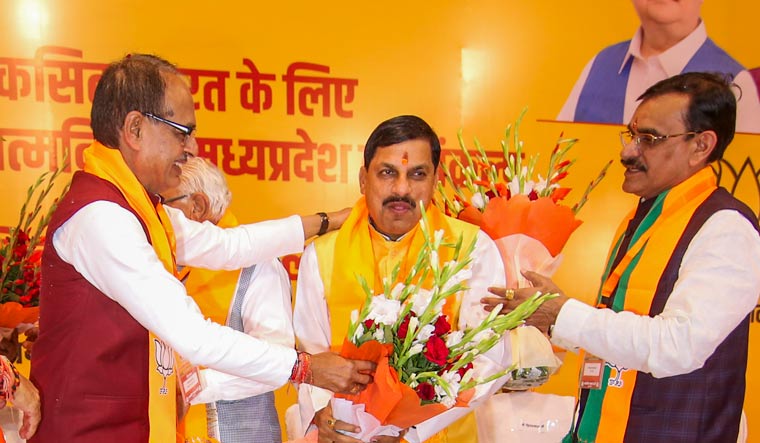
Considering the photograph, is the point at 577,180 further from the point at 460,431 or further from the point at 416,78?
the point at 460,431

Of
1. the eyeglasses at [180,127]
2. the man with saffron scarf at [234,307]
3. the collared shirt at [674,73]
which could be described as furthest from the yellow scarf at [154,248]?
the collared shirt at [674,73]

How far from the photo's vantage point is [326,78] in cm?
418

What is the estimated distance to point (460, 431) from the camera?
234 centimetres

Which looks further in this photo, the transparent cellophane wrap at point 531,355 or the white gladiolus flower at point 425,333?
the transparent cellophane wrap at point 531,355

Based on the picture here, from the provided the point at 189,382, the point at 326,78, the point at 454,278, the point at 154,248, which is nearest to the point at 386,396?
the point at 454,278

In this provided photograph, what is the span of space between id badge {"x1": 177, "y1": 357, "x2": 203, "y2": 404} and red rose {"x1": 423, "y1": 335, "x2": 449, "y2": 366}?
0.65m

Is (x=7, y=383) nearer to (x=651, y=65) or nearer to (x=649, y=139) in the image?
(x=649, y=139)

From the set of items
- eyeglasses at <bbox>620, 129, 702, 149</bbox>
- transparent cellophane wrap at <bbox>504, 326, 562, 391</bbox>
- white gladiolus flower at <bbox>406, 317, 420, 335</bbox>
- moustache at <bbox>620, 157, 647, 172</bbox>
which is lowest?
transparent cellophane wrap at <bbox>504, 326, 562, 391</bbox>

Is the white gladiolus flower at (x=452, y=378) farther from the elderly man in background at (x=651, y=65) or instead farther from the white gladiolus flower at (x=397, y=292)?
the elderly man in background at (x=651, y=65)

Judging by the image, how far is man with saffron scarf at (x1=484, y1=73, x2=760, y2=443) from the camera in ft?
6.27

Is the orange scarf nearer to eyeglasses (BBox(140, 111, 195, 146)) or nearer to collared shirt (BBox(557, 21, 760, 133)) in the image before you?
eyeglasses (BBox(140, 111, 195, 146))

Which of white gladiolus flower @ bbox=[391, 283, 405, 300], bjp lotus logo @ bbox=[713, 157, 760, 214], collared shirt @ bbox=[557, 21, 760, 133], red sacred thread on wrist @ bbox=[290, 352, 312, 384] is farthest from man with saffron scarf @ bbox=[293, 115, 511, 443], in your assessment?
bjp lotus logo @ bbox=[713, 157, 760, 214]

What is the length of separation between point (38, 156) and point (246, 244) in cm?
219

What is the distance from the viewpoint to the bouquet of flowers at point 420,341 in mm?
1666
